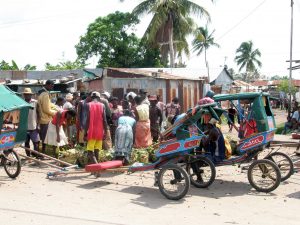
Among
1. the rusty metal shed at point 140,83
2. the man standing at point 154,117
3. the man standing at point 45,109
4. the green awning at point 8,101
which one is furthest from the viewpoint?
the rusty metal shed at point 140,83

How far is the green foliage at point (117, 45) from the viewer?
133ft

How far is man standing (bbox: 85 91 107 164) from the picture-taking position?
9188 mm

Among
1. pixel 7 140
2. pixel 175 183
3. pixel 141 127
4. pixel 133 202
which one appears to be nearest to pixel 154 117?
pixel 141 127

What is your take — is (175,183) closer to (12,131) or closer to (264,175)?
(264,175)

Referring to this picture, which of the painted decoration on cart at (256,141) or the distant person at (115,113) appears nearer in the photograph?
the painted decoration on cart at (256,141)

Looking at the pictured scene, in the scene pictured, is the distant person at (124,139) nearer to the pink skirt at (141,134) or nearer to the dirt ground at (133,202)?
the dirt ground at (133,202)

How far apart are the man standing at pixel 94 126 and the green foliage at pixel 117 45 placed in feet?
103

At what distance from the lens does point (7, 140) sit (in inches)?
334

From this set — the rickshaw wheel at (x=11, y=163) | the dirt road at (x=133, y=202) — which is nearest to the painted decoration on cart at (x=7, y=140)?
the rickshaw wheel at (x=11, y=163)

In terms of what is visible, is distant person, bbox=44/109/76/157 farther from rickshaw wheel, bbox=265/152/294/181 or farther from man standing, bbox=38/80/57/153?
rickshaw wheel, bbox=265/152/294/181

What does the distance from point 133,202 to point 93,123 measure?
105 inches

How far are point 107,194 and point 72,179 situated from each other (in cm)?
146

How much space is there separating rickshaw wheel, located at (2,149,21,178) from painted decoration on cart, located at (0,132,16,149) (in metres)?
0.35

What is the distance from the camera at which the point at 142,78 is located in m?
18.8
